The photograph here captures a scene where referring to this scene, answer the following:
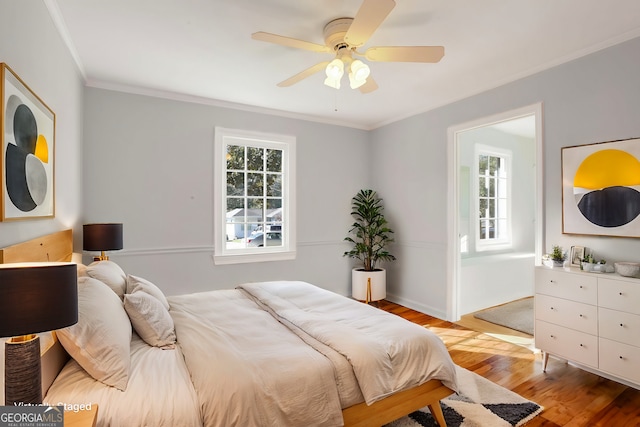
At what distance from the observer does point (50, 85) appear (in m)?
2.19

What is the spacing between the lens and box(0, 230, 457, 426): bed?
139cm

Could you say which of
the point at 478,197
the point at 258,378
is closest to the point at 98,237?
the point at 258,378

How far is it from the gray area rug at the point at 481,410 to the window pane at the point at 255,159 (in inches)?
128

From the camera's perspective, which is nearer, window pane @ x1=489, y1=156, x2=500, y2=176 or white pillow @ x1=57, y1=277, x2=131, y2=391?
white pillow @ x1=57, y1=277, x2=131, y2=391

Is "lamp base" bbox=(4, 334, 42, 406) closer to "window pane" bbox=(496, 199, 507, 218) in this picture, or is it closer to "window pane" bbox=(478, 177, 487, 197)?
"window pane" bbox=(478, 177, 487, 197)

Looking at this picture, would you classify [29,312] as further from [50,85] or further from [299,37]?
[299,37]

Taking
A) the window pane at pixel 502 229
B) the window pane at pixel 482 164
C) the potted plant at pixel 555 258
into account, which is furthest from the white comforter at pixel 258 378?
the window pane at pixel 502 229

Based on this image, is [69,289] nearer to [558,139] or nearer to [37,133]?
[37,133]

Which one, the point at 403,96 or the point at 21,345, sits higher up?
the point at 403,96

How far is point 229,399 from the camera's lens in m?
1.41

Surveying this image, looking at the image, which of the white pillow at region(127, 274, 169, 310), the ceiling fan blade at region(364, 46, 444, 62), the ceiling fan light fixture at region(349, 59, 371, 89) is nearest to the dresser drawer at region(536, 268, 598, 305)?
the ceiling fan blade at region(364, 46, 444, 62)

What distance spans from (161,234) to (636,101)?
4.46 meters

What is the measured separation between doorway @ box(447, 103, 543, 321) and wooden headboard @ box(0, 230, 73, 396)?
12.1 ft

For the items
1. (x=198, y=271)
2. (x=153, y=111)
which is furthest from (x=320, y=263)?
(x=153, y=111)
